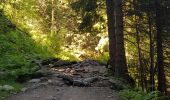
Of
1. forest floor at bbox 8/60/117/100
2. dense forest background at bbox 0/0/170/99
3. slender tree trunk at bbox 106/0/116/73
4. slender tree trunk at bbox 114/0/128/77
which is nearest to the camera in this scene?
forest floor at bbox 8/60/117/100

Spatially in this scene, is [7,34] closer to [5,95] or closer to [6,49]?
[6,49]

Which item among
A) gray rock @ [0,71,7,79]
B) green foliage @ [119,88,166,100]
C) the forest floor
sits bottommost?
green foliage @ [119,88,166,100]

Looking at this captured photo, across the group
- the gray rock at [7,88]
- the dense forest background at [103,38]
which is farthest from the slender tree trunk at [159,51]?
the gray rock at [7,88]

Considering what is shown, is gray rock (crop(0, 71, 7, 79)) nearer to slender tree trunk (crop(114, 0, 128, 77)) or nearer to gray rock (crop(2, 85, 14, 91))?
gray rock (crop(2, 85, 14, 91))

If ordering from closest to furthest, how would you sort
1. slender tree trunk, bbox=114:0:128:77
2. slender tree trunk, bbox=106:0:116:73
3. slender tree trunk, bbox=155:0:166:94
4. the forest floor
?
the forest floor < slender tree trunk, bbox=114:0:128:77 < slender tree trunk, bbox=106:0:116:73 < slender tree trunk, bbox=155:0:166:94

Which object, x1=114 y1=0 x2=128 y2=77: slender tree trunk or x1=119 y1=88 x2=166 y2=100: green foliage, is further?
x1=114 y1=0 x2=128 y2=77: slender tree trunk

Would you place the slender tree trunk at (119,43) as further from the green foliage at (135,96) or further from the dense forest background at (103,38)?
the green foliage at (135,96)

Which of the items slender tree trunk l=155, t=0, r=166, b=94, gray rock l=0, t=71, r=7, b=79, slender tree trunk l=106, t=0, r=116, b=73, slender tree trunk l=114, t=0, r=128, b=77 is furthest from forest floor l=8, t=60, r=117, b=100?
slender tree trunk l=155, t=0, r=166, b=94

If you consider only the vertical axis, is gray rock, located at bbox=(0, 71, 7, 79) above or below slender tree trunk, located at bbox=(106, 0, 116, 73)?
below

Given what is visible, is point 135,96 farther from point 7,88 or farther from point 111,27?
point 111,27

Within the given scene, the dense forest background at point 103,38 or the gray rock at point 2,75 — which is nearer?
the gray rock at point 2,75

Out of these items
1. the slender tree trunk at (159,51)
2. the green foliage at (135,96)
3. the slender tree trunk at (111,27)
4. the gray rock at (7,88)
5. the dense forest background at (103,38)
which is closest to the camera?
the green foliage at (135,96)

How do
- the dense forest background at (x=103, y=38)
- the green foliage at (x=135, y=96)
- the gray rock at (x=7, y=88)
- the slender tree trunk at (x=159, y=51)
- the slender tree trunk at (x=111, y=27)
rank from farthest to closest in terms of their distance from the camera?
1. the slender tree trunk at (x=159, y=51)
2. the slender tree trunk at (x=111, y=27)
3. the dense forest background at (x=103, y=38)
4. the gray rock at (x=7, y=88)
5. the green foliage at (x=135, y=96)

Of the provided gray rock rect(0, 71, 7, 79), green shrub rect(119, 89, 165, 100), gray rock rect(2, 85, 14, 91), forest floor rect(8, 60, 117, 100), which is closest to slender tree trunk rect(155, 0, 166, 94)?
forest floor rect(8, 60, 117, 100)
